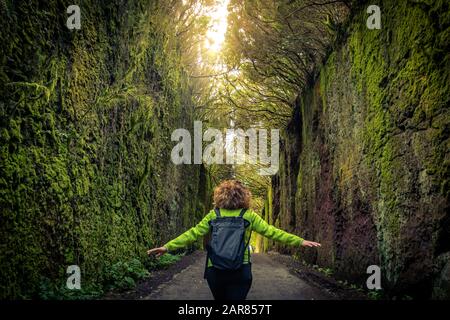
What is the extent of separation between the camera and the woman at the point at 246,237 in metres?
3.18

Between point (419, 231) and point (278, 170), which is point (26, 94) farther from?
point (278, 170)

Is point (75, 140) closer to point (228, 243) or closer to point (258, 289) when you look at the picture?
point (228, 243)

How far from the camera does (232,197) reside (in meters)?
3.39

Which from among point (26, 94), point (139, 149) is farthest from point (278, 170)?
point (26, 94)

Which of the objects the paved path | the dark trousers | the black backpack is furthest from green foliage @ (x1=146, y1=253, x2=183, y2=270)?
the black backpack

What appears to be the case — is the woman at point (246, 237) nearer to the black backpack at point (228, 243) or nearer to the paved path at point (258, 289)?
the black backpack at point (228, 243)

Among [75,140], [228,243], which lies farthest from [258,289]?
[75,140]

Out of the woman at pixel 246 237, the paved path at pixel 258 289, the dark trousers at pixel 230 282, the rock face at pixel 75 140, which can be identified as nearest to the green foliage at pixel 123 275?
the rock face at pixel 75 140

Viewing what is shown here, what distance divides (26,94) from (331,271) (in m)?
6.59

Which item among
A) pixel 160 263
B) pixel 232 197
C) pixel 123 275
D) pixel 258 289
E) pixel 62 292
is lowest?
pixel 160 263

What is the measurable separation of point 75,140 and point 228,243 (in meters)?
2.78

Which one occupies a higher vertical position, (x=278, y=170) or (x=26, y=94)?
(x=26, y=94)

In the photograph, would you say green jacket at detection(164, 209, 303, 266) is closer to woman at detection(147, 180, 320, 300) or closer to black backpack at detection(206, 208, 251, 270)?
woman at detection(147, 180, 320, 300)

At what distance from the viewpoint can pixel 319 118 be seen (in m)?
9.72
